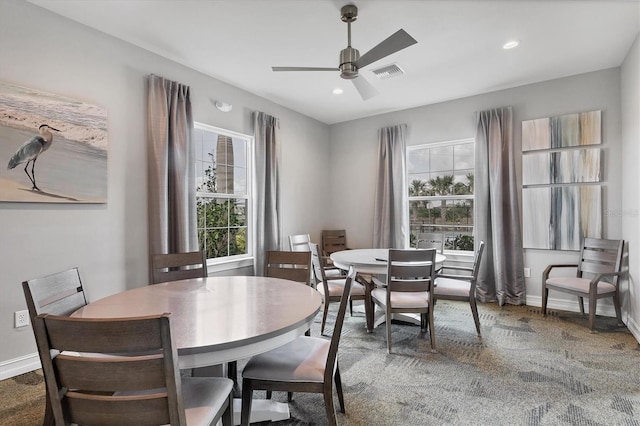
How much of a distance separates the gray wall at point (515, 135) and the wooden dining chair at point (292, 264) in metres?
2.93

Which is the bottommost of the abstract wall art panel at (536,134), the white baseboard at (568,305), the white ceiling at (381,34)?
the white baseboard at (568,305)

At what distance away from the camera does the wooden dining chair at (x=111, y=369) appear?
0.92m

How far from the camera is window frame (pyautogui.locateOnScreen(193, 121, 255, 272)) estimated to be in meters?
3.73

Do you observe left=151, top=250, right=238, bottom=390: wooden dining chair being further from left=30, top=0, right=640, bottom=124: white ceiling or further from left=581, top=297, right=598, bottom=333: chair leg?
left=581, top=297, right=598, bottom=333: chair leg

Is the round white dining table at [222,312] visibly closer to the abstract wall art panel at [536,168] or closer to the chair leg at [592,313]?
the chair leg at [592,313]

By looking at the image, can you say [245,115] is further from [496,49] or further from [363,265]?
[496,49]

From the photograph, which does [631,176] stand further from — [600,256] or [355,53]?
[355,53]

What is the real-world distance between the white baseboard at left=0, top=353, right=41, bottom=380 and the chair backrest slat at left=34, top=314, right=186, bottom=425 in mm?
2012

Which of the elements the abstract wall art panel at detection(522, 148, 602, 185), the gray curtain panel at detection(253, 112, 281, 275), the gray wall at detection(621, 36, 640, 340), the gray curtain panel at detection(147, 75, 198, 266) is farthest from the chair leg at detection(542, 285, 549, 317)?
the gray curtain panel at detection(147, 75, 198, 266)

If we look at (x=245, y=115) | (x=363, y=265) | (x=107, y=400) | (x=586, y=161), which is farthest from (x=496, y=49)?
(x=107, y=400)

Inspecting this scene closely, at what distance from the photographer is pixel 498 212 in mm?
4098

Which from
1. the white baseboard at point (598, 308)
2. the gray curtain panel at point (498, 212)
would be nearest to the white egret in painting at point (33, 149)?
the gray curtain panel at point (498, 212)

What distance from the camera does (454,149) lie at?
4.73 metres

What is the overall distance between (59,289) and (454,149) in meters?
4.72
